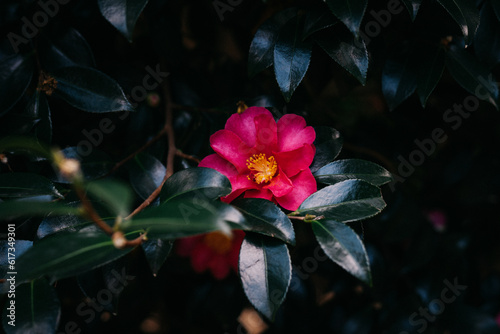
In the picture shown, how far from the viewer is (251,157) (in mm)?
713

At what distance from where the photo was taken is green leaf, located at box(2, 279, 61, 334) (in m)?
0.55

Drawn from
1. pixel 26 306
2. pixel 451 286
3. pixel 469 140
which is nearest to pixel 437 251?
pixel 451 286

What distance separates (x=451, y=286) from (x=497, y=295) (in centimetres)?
27

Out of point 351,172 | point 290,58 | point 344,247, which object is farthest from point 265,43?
point 344,247

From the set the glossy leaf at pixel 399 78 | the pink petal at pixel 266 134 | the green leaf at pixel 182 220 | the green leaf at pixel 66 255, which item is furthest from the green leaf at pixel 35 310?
the glossy leaf at pixel 399 78

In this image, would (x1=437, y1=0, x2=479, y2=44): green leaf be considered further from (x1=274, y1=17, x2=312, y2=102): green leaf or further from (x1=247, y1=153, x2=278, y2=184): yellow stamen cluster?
(x1=247, y1=153, x2=278, y2=184): yellow stamen cluster

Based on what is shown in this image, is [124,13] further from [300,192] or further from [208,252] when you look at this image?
[208,252]

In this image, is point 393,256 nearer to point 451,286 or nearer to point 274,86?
point 451,286

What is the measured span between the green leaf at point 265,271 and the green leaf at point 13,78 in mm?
504

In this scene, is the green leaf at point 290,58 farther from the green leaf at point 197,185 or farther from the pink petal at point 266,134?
the green leaf at point 197,185

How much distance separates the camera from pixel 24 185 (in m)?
0.64

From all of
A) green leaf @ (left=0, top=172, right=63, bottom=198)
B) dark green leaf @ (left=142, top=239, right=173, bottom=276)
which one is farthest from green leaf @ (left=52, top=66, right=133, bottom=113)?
dark green leaf @ (left=142, top=239, right=173, bottom=276)

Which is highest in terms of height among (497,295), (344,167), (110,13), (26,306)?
(110,13)

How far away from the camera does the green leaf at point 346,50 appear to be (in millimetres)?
668
